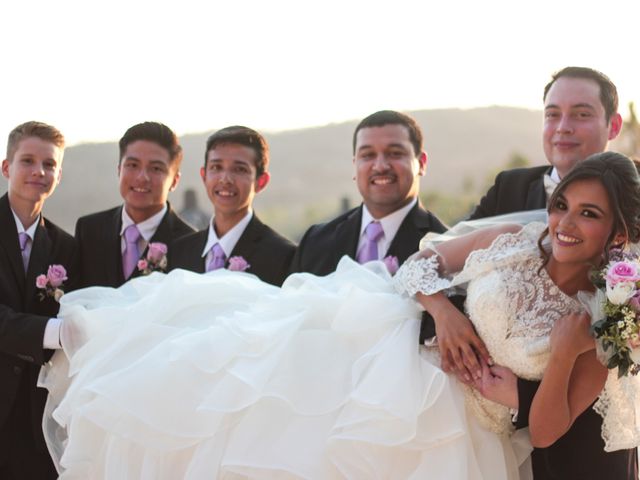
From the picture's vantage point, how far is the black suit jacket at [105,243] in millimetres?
6059

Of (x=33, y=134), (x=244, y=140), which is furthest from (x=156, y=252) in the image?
(x=33, y=134)

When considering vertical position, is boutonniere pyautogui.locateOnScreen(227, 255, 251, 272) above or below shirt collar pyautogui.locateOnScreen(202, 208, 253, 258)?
below

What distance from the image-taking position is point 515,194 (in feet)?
17.6

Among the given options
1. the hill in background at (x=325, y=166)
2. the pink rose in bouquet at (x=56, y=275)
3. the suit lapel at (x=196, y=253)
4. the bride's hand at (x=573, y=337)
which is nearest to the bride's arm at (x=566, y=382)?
the bride's hand at (x=573, y=337)

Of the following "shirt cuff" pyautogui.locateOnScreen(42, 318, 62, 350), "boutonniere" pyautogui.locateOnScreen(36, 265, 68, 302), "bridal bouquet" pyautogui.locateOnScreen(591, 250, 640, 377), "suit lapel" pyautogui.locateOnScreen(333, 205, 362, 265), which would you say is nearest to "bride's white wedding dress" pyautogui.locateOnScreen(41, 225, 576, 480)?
"bridal bouquet" pyautogui.locateOnScreen(591, 250, 640, 377)

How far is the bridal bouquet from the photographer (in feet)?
12.0

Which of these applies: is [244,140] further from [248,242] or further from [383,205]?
[383,205]

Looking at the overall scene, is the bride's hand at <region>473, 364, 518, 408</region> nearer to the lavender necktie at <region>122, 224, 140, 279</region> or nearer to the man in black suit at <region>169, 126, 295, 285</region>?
the man in black suit at <region>169, 126, 295, 285</region>

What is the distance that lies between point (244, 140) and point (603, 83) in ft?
7.46

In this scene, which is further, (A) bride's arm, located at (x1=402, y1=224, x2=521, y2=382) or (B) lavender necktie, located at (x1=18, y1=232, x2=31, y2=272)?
(B) lavender necktie, located at (x1=18, y1=232, x2=31, y2=272)

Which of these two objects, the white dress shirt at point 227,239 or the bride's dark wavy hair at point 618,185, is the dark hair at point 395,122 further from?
the bride's dark wavy hair at point 618,185

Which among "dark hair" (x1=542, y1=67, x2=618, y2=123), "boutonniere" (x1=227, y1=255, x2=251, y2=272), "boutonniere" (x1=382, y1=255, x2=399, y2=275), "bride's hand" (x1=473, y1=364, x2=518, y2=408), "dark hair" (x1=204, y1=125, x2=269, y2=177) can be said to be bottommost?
"bride's hand" (x1=473, y1=364, x2=518, y2=408)

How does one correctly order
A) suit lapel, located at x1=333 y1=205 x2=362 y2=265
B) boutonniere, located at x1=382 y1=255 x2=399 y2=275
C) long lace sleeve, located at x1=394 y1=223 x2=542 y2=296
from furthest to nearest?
suit lapel, located at x1=333 y1=205 x2=362 y2=265 → boutonniere, located at x1=382 y1=255 x2=399 y2=275 → long lace sleeve, located at x1=394 y1=223 x2=542 y2=296

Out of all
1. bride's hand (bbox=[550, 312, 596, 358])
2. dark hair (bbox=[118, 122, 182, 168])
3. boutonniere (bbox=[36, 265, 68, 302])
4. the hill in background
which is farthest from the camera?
the hill in background
